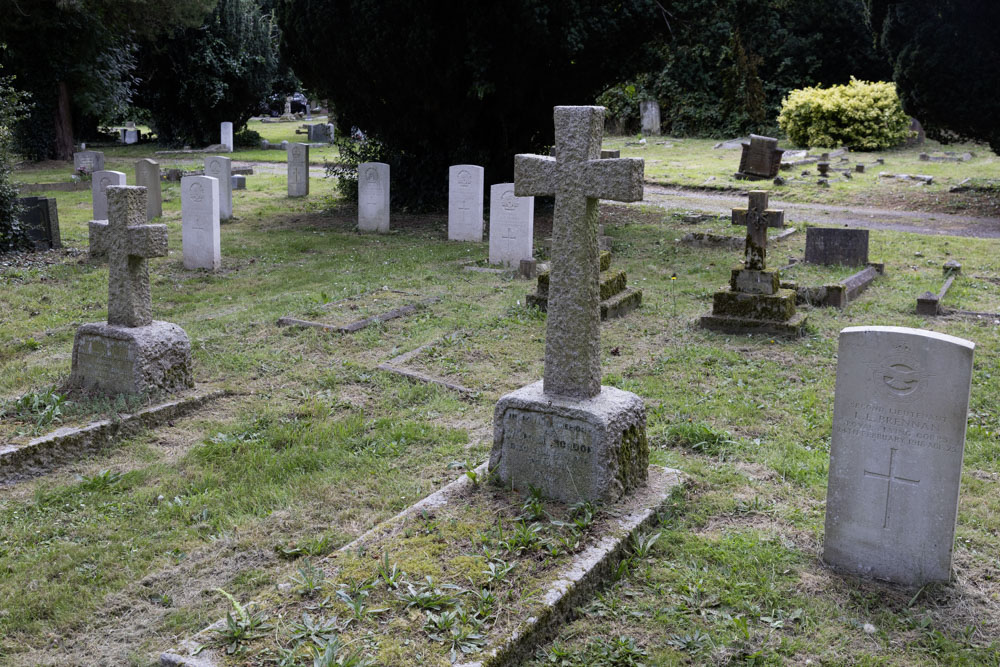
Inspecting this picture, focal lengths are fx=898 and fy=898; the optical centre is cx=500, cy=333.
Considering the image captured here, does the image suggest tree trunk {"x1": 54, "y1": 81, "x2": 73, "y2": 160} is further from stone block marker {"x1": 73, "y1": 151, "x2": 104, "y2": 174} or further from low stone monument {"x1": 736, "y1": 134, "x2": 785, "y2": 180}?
low stone monument {"x1": 736, "y1": 134, "x2": 785, "y2": 180}

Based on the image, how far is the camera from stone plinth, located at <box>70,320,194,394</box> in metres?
6.85

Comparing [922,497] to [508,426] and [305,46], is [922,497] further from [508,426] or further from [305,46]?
[305,46]

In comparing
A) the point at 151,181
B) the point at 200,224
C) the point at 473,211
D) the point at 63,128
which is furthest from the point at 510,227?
the point at 63,128

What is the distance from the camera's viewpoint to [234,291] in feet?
37.0

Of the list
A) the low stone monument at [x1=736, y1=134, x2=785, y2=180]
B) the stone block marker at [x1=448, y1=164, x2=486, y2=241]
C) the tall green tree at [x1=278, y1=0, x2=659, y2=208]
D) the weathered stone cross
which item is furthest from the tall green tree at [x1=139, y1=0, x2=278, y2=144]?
the weathered stone cross

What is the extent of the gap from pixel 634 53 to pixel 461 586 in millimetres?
14111

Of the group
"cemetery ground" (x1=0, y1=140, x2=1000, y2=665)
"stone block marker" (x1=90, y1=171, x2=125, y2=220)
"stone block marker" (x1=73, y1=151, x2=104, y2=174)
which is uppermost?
"stone block marker" (x1=73, y1=151, x2=104, y2=174)

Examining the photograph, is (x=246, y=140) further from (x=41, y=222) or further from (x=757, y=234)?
(x=757, y=234)

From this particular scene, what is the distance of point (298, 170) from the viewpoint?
67.5ft

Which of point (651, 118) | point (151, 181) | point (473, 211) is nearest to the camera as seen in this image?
point (473, 211)

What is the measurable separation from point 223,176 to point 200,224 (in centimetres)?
404

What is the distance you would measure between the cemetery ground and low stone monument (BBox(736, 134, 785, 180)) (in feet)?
35.1

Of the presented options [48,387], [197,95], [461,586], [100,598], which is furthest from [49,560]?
[197,95]

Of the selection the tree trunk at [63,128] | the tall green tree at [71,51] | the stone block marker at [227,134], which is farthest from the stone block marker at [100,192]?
the stone block marker at [227,134]
